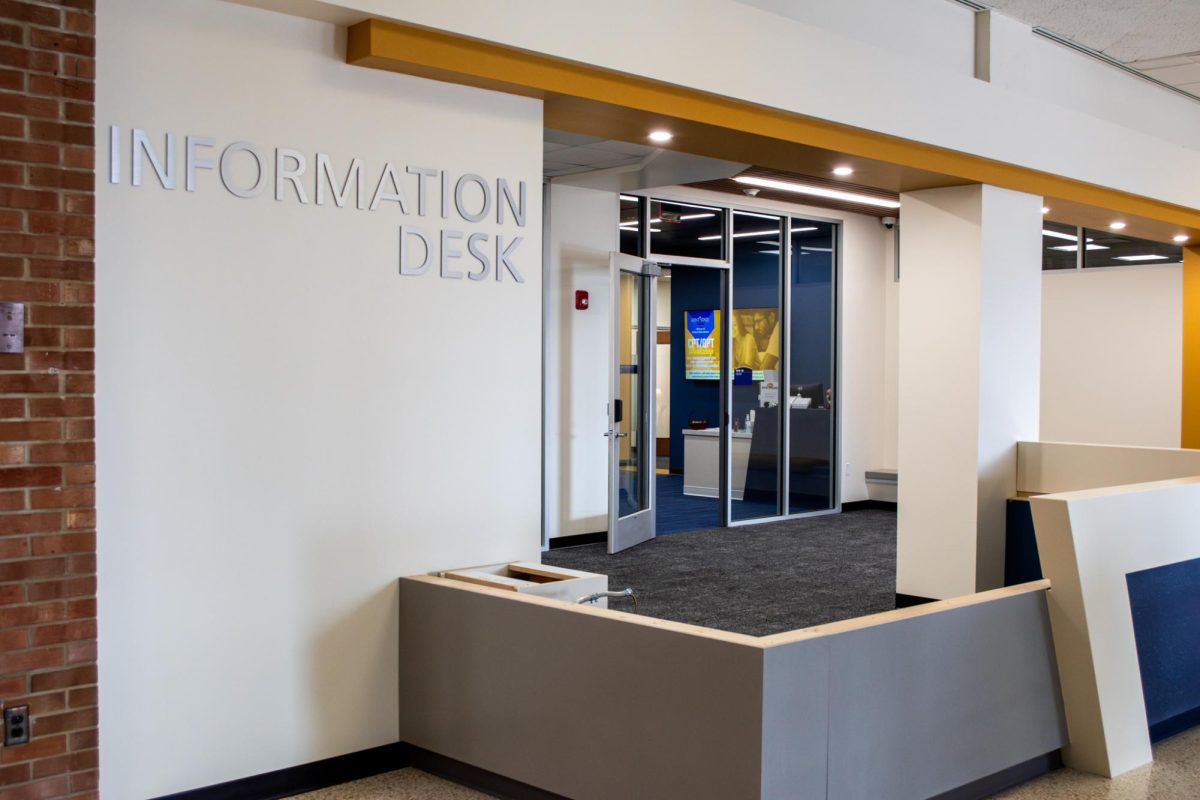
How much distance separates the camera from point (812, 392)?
35.7 feet

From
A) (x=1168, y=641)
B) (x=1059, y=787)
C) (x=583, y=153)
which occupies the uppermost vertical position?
(x=583, y=153)

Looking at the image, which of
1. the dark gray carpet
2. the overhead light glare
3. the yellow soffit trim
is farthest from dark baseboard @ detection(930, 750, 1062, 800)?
the overhead light glare

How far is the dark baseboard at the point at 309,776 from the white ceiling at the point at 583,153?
3.49 meters

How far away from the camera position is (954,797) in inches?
143

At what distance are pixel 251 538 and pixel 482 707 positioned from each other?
99 cm

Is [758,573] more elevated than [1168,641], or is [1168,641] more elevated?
[1168,641]

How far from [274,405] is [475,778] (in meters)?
1.49

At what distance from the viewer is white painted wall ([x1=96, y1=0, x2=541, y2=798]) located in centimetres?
339

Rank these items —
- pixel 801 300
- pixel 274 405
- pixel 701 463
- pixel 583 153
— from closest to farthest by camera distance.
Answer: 1. pixel 274 405
2. pixel 583 153
3. pixel 801 300
4. pixel 701 463

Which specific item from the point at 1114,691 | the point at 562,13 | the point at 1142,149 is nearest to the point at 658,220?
the point at 1142,149

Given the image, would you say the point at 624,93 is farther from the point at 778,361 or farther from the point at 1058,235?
the point at 1058,235

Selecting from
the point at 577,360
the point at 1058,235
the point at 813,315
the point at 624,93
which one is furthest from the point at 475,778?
the point at 1058,235

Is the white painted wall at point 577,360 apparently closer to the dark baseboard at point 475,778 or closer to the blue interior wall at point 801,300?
the blue interior wall at point 801,300

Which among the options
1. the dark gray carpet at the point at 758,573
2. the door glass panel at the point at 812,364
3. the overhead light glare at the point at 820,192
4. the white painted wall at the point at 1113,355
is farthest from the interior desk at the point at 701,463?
the white painted wall at the point at 1113,355
